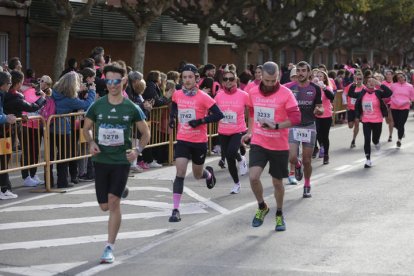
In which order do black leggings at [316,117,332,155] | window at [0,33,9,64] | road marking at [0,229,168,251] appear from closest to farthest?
road marking at [0,229,168,251] → black leggings at [316,117,332,155] → window at [0,33,9,64]

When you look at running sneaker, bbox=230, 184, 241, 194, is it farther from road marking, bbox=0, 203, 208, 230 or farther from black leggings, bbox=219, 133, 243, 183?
road marking, bbox=0, 203, 208, 230

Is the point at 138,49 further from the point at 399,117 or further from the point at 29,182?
the point at 29,182

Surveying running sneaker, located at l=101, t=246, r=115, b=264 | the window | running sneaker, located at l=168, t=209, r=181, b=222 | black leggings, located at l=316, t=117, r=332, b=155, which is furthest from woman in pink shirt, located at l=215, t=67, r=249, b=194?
the window

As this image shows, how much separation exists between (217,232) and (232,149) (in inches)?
124

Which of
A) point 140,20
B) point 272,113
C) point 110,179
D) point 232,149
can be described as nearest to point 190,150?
point 272,113

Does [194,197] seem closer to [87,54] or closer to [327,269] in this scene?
[327,269]

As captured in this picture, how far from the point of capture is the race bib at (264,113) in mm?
9578

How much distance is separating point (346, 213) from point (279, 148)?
1.66 meters

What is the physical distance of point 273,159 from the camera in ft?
31.7

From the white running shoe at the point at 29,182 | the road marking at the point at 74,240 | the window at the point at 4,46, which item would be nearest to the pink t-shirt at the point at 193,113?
the road marking at the point at 74,240

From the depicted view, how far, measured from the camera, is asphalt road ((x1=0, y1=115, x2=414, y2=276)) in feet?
25.9

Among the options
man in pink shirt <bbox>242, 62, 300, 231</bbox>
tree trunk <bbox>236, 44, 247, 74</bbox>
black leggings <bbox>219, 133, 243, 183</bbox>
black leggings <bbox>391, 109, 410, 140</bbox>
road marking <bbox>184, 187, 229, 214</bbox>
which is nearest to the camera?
man in pink shirt <bbox>242, 62, 300, 231</bbox>

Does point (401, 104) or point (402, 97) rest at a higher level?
point (402, 97)

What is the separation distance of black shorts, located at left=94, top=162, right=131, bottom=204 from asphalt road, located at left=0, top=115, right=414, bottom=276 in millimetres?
655
